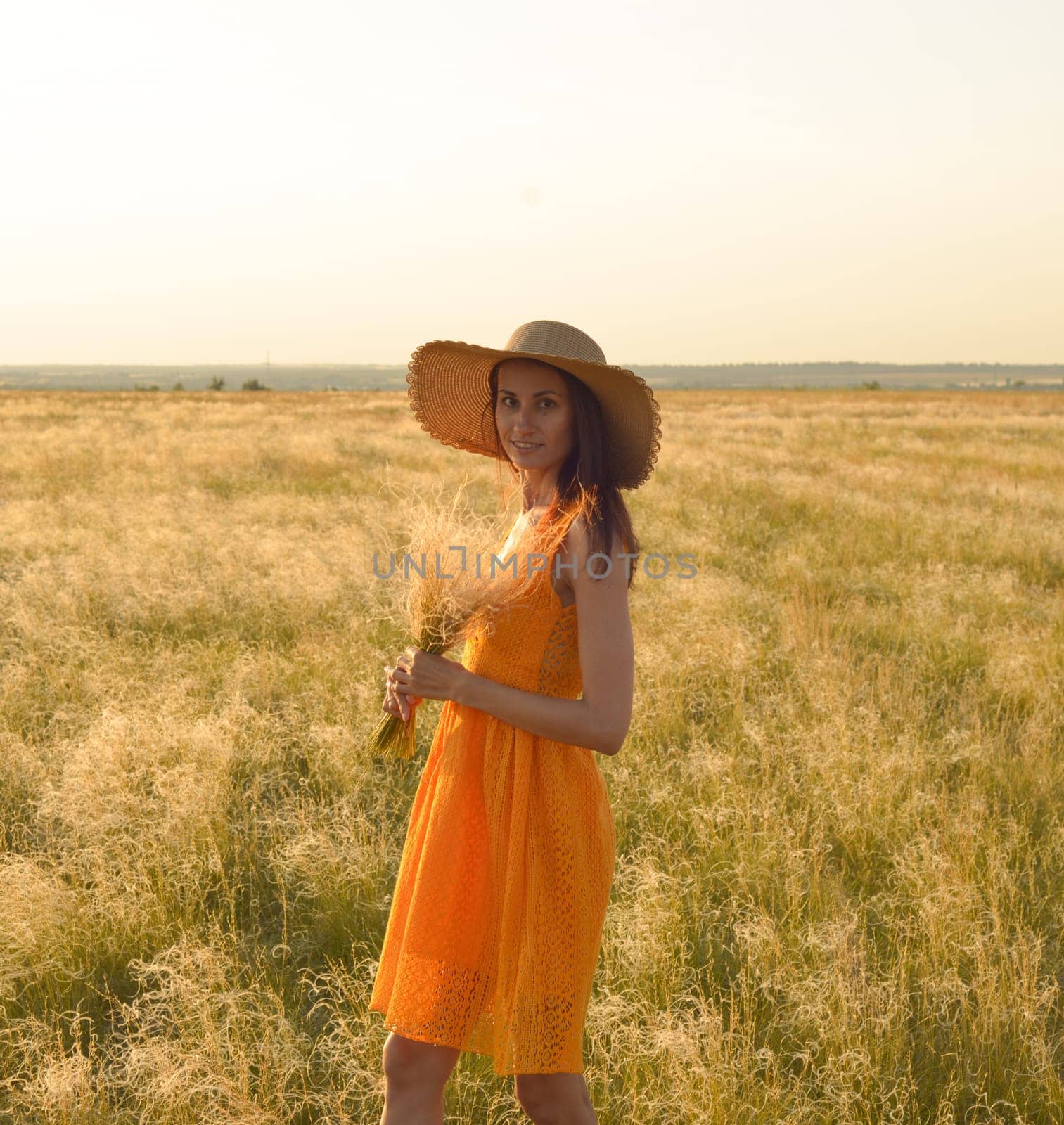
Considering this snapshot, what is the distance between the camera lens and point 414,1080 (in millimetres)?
1819

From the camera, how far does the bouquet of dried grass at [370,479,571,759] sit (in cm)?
191

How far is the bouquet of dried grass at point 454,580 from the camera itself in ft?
6.27

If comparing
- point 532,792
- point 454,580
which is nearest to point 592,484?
point 454,580

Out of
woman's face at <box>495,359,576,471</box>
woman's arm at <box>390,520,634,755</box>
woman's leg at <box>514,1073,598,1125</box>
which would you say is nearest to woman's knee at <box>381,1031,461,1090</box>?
woman's leg at <box>514,1073,598,1125</box>

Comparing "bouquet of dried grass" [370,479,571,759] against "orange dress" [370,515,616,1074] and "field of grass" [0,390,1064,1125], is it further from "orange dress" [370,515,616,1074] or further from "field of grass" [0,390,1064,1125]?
"field of grass" [0,390,1064,1125]

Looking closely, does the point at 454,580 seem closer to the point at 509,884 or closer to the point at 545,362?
the point at 545,362

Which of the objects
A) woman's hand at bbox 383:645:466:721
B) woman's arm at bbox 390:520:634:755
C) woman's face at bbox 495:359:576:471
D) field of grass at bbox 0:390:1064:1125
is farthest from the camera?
field of grass at bbox 0:390:1064:1125

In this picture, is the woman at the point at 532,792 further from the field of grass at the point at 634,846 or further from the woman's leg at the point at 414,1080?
the field of grass at the point at 634,846

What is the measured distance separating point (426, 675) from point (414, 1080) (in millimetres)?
798

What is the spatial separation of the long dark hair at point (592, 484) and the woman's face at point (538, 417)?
2 cm

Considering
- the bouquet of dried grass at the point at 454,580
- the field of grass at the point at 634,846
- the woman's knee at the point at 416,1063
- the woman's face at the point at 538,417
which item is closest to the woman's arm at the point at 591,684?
the bouquet of dried grass at the point at 454,580

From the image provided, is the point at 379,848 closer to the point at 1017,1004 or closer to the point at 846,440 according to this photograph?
the point at 1017,1004

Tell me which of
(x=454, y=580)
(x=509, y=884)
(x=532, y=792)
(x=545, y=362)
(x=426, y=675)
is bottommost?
(x=509, y=884)

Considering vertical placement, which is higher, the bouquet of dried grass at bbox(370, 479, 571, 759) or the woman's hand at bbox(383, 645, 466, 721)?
the bouquet of dried grass at bbox(370, 479, 571, 759)
